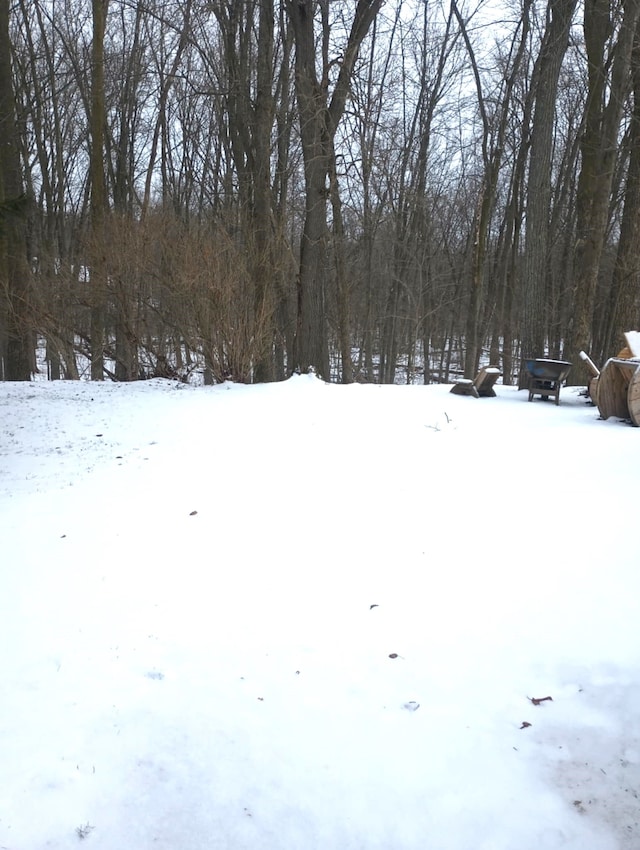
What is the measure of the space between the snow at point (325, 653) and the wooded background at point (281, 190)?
5.37 meters

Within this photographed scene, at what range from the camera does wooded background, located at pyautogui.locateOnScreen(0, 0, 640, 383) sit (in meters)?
10.1

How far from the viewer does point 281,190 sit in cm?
1509

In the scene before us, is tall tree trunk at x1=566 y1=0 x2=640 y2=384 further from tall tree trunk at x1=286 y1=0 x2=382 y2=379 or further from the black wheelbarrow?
tall tree trunk at x1=286 y1=0 x2=382 y2=379

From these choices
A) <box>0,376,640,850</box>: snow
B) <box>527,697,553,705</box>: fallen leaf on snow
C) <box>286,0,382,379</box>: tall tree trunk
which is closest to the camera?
<box>0,376,640,850</box>: snow

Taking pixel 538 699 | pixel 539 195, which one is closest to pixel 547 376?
pixel 539 195

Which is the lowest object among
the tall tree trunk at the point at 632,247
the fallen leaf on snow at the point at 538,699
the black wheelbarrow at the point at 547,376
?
the fallen leaf on snow at the point at 538,699

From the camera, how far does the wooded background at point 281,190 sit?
1008 centimetres

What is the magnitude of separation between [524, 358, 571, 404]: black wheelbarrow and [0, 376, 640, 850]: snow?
118 inches

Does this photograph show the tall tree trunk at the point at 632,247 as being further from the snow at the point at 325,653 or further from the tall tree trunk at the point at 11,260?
the tall tree trunk at the point at 11,260

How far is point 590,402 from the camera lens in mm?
8477

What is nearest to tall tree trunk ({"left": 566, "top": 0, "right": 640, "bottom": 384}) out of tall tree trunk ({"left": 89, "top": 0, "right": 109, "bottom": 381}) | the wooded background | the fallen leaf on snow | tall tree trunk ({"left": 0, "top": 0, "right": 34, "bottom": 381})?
the wooded background

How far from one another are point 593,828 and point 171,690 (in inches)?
63.3

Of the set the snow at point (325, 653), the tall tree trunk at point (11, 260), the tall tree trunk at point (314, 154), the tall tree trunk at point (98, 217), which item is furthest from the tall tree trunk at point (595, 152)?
the tall tree trunk at point (11, 260)

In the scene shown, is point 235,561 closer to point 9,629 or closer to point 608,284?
point 9,629
